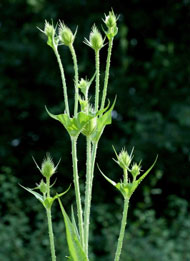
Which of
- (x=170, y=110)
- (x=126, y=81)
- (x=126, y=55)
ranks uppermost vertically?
(x=126, y=55)

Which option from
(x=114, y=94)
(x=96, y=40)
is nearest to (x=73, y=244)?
(x=96, y=40)

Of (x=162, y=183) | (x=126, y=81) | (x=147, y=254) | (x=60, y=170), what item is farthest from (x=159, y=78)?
(x=147, y=254)

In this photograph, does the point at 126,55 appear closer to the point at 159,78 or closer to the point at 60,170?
the point at 159,78

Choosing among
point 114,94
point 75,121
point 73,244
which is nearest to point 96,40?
point 75,121

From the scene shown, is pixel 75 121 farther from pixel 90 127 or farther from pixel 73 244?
pixel 73 244

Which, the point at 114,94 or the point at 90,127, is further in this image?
the point at 114,94

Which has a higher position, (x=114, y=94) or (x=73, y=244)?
(x=114, y=94)

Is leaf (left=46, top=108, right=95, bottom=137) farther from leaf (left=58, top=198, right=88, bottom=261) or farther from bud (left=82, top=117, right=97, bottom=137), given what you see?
leaf (left=58, top=198, right=88, bottom=261)

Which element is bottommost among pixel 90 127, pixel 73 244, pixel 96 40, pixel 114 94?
pixel 73 244
